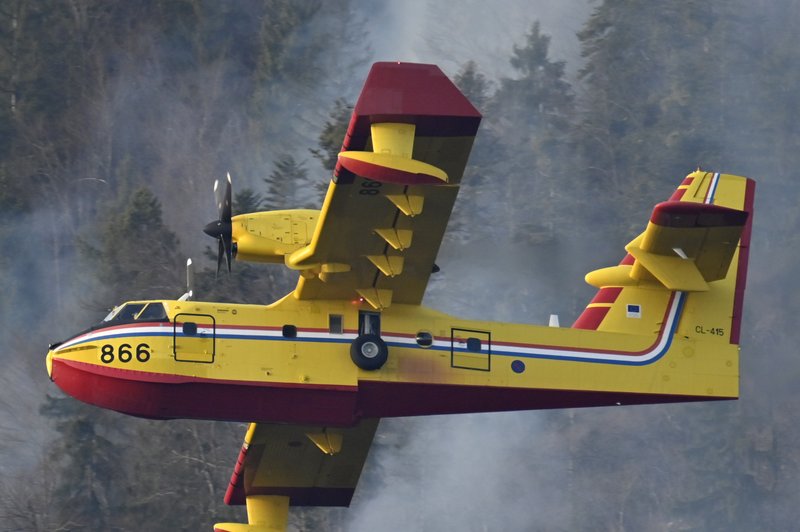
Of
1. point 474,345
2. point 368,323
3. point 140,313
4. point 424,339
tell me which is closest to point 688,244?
point 474,345

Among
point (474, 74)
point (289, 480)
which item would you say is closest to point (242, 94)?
point (474, 74)

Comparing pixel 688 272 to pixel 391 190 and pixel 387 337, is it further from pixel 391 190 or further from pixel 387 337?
pixel 391 190

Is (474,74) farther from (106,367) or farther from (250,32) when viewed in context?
(106,367)

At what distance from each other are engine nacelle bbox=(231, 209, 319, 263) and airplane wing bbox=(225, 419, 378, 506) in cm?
404

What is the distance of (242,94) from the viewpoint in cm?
6450

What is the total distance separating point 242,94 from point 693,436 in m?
20.8

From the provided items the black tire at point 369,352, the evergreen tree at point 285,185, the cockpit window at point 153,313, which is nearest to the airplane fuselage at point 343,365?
the cockpit window at point 153,313

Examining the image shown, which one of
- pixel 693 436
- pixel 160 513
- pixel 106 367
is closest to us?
pixel 106 367

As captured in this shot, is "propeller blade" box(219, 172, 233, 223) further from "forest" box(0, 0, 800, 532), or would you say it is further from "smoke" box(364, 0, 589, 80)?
"smoke" box(364, 0, 589, 80)

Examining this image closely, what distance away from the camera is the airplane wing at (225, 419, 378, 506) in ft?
115

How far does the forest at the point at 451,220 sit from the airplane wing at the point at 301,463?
8334 millimetres

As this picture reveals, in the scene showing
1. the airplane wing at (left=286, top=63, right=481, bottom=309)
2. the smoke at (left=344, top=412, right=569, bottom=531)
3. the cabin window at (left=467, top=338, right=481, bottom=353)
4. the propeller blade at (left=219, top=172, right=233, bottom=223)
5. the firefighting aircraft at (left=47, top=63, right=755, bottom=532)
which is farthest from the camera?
the smoke at (left=344, top=412, right=569, bottom=531)

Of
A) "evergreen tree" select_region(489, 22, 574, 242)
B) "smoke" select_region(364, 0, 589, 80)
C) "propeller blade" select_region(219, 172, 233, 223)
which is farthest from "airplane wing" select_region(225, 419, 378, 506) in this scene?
"smoke" select_region(364, 0, 589, 80)

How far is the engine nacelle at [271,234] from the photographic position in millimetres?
32312
